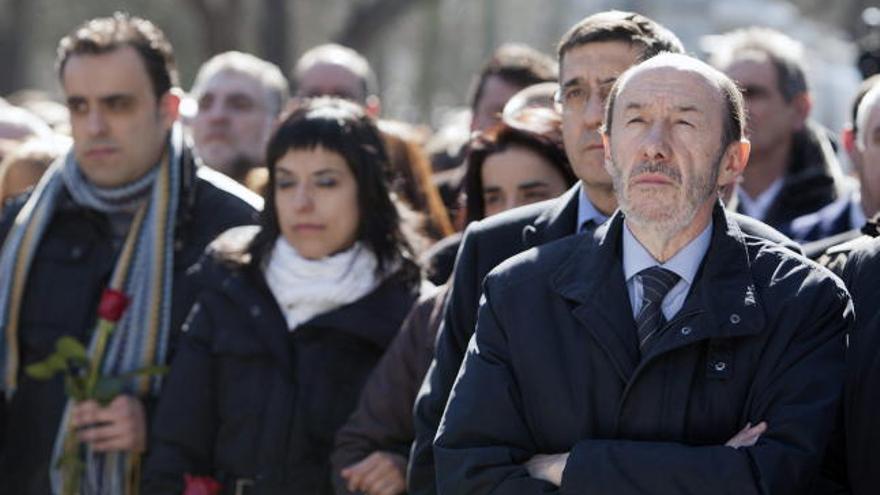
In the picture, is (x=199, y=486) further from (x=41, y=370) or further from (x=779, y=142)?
(x=779, y=142)

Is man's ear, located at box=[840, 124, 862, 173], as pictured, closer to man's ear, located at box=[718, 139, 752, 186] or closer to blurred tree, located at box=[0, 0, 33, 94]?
man's ear, located at box=[718, 139, 752, 186]

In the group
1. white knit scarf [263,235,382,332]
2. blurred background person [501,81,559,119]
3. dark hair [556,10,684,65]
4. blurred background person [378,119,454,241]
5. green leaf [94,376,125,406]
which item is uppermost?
dark hair [556,10,684,65]

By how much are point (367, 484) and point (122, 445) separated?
117cm

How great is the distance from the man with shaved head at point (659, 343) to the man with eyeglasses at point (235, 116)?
4.45 meters

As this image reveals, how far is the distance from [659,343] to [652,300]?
0.50 feet

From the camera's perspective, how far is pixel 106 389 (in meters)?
5.61

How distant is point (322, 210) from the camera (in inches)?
217

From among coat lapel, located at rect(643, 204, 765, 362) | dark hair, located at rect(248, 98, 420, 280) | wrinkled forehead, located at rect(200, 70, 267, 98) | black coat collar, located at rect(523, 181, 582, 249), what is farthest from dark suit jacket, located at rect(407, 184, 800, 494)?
wrinkled forehead, located at rect(200, 70, 267, 98)

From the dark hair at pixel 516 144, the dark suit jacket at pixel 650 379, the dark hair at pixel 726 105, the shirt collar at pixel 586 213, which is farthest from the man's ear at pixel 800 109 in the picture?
the dark suit jacket at pixel 650 379

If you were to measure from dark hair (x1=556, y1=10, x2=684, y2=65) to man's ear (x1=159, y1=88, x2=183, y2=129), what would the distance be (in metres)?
2.16

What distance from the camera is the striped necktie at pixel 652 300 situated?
3705 millimetres

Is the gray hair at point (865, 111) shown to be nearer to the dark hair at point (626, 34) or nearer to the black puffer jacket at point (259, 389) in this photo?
the dark hair at point (626, 34)

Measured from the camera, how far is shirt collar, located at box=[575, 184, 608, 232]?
14.6ft

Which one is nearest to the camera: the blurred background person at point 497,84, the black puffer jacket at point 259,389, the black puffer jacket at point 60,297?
the black puffer jacket at point 259,389
